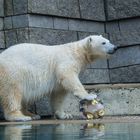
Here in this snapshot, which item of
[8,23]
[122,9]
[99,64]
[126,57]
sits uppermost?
[122,9]

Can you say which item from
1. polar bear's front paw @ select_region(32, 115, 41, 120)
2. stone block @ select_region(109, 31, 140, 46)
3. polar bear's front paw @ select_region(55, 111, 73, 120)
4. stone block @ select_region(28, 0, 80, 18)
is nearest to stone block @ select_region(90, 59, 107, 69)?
stone block @ select_region(109, 31, 140, 46)

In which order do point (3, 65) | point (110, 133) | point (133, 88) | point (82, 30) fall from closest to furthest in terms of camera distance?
point (110, 133) < point (3, 65) < point (133, 88) < point (82, 30)

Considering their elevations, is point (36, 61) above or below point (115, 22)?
below

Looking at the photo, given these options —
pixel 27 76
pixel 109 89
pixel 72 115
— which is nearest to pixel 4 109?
pixel 27 76

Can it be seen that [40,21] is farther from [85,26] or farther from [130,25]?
[130,25]

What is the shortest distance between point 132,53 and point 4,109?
2.99 meters

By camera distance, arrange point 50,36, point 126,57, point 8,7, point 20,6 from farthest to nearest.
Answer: point 126,57 → point 50,36 → point 8,7 → point 20,6

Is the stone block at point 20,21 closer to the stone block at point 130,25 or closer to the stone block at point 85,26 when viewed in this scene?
the stone block at point 85,26

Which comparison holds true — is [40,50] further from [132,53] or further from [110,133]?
[110,133]

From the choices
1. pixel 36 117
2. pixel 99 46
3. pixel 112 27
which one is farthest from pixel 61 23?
pixel 36 117

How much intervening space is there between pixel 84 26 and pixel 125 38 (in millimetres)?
773

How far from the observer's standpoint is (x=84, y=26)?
1041 centimetres

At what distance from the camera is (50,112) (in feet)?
31.1

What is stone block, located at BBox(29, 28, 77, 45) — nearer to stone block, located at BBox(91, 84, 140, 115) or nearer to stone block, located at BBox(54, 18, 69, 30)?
stone block, located at BBox(54, 18, 69, 30)
